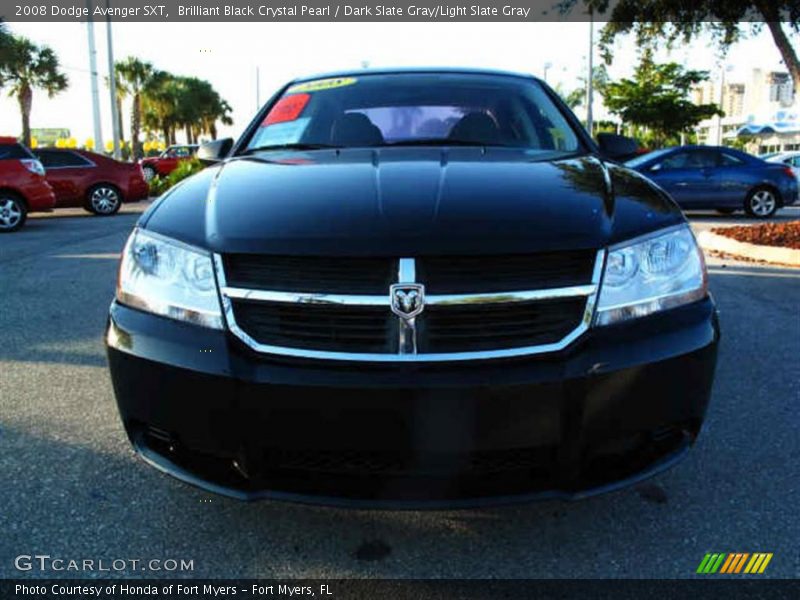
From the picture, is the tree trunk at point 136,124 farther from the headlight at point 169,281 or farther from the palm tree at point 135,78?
the headlight at point 169,281

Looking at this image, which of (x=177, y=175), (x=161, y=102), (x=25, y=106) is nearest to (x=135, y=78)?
(x=161, y=102)

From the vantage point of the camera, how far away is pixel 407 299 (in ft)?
5.85

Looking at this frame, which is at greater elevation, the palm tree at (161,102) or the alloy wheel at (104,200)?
the palm tree at (161,102)

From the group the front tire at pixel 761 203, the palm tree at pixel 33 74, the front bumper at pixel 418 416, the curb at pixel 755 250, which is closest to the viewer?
the front bumper at pixel 418 416

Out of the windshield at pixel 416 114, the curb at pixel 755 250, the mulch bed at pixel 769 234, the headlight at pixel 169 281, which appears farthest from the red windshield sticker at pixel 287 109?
the mulch bed at pixel 769 234

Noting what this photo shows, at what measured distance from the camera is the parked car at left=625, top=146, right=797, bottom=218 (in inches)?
519

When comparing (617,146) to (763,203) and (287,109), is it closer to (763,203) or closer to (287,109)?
(287,109)

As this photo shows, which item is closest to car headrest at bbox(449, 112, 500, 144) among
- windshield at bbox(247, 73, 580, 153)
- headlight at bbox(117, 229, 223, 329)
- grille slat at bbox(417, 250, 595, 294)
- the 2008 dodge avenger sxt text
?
windshield at bbox(247, 73, 580, 153)

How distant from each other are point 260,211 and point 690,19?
955 cm

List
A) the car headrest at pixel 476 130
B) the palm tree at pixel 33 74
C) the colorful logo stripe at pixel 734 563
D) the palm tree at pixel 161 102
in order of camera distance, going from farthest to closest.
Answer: the palm tree at pixel 161 102 → the palm tree at pixel 33 74 → the car headrest at pixel 476 130 → the colorful logo stripe at pixel 734 563

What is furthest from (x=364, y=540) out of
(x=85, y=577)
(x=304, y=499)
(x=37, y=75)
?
(x=37, y=75)

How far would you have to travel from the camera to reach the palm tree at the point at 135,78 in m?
46.3

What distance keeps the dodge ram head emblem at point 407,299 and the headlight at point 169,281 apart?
48cm

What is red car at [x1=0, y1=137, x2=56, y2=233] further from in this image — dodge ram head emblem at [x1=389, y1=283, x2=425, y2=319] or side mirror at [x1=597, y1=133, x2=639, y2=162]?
dodge ram head emblem at [x1=389, y1=283, x2=425, y2=319]
